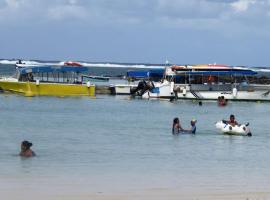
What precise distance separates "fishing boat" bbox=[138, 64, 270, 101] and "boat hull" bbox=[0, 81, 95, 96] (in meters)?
5.93

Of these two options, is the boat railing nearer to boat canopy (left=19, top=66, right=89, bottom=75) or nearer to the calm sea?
the calm sea

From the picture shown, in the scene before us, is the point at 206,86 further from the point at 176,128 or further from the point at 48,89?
the point at 176,128

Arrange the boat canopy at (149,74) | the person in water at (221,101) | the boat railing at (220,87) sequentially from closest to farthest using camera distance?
the person in water at (221,101), the boat railing at (220,87), the boat canopy at (149,74)

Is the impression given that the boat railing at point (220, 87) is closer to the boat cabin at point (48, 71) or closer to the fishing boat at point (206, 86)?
the fishing boat at point (206, 86)

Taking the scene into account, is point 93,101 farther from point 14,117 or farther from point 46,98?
point 14,117

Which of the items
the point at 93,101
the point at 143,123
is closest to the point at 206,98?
the point at 93,101

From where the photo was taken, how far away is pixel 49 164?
920 inches

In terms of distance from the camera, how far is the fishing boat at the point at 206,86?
196 ft

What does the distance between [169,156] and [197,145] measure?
4162 millimetres

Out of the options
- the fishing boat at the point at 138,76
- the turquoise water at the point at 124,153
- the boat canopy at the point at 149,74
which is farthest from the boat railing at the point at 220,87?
the turquoise water at the point at 124,153

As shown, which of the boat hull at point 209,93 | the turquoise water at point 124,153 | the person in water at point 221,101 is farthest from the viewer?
the boat hull at point 209,93

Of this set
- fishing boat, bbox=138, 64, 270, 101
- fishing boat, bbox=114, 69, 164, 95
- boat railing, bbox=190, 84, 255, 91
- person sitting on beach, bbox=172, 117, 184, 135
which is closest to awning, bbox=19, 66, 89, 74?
fishing boat, bbox=114, 69, 164, 95

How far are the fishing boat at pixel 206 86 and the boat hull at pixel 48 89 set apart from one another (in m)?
5.93

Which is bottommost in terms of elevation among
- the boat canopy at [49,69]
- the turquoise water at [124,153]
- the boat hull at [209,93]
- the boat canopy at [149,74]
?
the turquoise water at [124,153]
